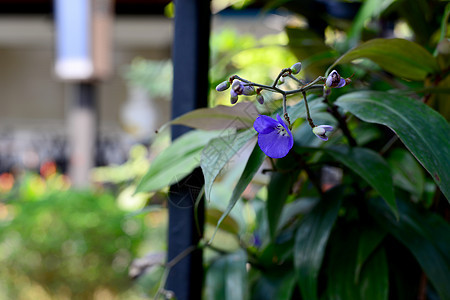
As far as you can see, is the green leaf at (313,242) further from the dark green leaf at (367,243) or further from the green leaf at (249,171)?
the green leaf at (249,171)

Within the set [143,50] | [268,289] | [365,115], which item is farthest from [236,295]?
[143,50]

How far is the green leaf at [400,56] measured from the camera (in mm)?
404

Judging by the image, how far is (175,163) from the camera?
1.51 feet

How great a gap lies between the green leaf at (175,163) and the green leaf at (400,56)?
16 centimetres

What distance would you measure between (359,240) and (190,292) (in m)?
0.21

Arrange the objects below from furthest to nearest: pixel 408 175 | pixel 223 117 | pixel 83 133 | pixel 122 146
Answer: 1. pixel 122 146
2. pixel 83 133
3. pixel 408 175
4. pixel 223 117

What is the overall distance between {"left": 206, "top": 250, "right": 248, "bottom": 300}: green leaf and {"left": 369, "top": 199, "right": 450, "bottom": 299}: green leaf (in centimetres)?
16

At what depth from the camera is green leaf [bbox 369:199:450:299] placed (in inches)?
17.6

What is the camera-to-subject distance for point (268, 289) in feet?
1.77

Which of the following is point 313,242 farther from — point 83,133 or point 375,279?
point 83,133

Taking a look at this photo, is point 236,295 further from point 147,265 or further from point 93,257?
point 93,257

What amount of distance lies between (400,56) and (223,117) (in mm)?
180

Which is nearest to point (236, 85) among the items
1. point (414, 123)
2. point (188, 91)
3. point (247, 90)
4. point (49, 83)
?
point (247, 90)

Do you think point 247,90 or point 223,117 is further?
point 223,117
